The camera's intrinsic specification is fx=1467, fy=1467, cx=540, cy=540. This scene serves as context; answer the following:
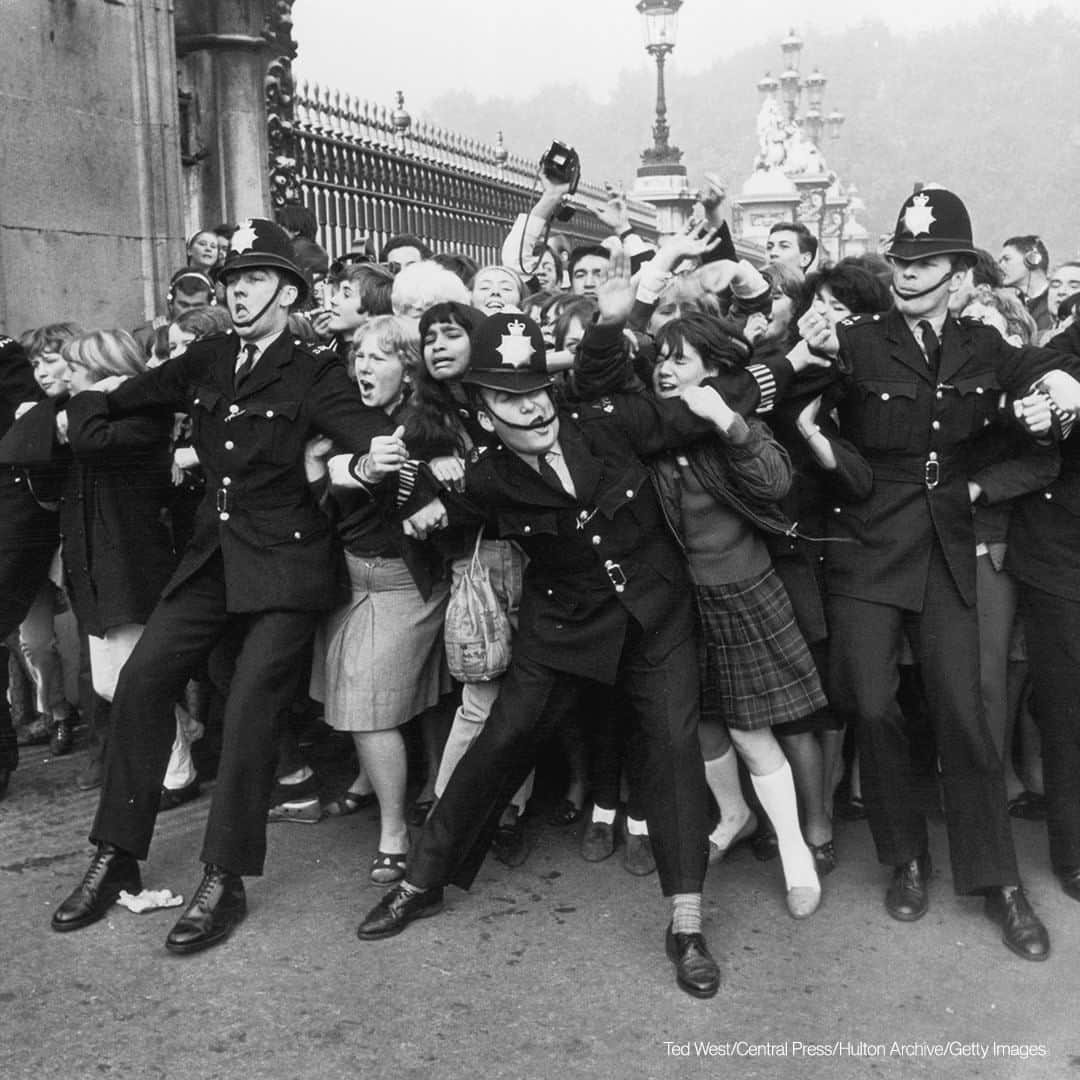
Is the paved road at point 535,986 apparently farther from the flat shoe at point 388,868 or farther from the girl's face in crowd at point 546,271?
the girl's face in crowd at point 546,271

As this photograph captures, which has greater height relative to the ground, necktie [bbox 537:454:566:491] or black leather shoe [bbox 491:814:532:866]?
necktie [bbox 537:454:566:491]

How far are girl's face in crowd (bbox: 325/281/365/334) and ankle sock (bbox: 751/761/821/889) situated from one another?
242cm

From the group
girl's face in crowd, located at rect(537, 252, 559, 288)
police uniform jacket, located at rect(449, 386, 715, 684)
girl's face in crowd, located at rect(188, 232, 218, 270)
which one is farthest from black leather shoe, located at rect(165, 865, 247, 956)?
girl's face in crowd, located at rect(188, 232, 218, 270)

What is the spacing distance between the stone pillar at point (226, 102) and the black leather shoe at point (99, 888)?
5598mm

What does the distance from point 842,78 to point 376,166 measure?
251 feet

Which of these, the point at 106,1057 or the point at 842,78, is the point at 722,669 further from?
the point at 842,78

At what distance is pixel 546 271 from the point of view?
266 inches

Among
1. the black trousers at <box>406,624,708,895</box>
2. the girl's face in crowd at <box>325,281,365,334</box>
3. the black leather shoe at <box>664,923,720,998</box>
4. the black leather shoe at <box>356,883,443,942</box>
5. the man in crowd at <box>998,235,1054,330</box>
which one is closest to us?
the black leather shoe at <box>664,923,720,998</box>

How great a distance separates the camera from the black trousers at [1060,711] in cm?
470

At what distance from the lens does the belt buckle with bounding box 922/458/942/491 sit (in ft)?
15.1

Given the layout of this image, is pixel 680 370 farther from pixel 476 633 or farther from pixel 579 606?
pixel 476 633

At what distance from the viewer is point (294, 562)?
4668mm

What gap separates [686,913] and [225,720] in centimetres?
155

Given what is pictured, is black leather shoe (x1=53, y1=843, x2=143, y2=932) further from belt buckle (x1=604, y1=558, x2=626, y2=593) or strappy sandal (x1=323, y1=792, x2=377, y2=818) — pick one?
belt buckle (x1=604, y1=558, x2=626, y2=593)
